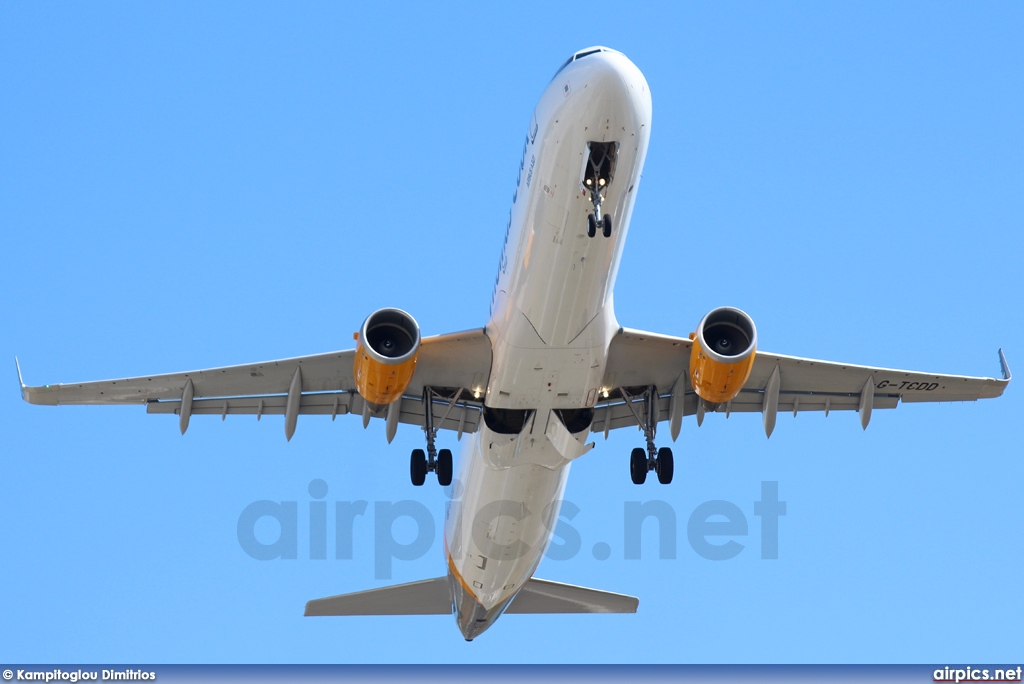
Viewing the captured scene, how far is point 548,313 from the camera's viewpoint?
73.8ft

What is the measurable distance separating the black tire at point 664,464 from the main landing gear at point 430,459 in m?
4.37

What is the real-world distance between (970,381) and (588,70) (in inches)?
474

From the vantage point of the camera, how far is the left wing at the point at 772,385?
2569cm

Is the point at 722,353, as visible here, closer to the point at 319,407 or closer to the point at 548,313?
the point at 548,313

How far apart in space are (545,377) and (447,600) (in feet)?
35.7

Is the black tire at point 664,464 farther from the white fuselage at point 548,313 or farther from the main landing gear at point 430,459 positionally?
the main landing gear at point 430,459

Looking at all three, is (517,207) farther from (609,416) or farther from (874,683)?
(874,683)

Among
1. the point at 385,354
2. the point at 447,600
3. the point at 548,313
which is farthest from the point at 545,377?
the point at 447,600

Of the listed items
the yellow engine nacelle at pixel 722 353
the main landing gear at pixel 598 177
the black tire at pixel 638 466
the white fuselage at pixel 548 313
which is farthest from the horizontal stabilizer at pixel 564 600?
the main landing gear at pixel 598 177

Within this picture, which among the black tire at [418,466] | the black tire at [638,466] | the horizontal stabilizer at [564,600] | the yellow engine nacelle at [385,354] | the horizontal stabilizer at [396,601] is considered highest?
the yellow engine nacelle at [385,354]

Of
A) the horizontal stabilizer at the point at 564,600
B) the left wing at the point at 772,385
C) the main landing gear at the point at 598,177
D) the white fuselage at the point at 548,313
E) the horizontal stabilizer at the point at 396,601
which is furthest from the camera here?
the horizontal stabilizer at the point at 564,600

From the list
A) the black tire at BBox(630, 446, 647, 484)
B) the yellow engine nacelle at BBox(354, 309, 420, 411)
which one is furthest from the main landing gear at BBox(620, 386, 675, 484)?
the yellow engine nacelle at BBox(354, 309, 420, 411)

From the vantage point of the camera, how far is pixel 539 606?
Answer: 33.2 metres

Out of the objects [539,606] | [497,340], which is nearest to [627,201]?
[497,340]
